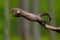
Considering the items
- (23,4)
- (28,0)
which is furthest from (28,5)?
(23,4)

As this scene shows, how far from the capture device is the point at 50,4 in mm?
1541

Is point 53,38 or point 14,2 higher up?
point 14,2

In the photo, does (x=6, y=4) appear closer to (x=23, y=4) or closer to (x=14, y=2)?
(x=23, y=4)

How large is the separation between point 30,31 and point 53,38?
8.6 inches

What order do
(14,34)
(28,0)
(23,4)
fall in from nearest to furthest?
(23,4) → (28,0) → (14,34)

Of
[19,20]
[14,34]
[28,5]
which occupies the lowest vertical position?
[14,34]

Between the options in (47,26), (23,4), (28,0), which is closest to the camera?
(47,26)

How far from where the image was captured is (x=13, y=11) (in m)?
0.35

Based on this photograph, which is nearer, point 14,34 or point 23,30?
point 23,30

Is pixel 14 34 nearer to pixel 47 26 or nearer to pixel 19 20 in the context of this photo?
pixel 19 20

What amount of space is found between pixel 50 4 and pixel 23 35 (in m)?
0.30

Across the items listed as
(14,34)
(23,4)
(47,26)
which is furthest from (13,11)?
(14,34)

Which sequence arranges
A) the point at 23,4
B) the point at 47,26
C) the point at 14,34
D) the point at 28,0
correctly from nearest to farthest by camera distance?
the point at 47,26 → the point at 23,4 → the point at 28,0 → the point at 14,34

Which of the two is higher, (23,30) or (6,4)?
(6,4)
